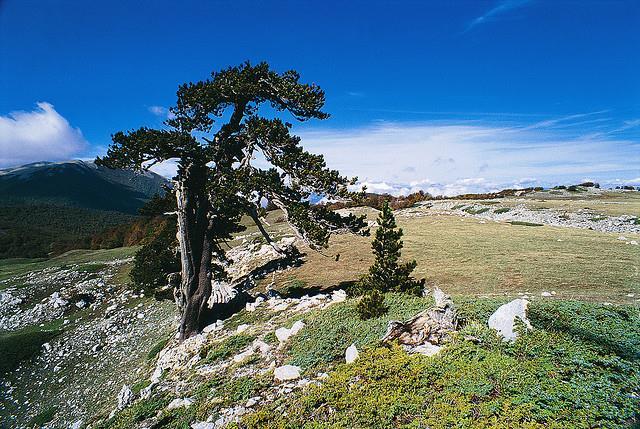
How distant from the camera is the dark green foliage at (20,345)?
18.7 m

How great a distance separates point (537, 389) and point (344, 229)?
905cm

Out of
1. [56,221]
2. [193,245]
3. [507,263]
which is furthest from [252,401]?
[56,221]

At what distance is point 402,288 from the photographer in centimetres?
1368

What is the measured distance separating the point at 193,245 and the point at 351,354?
10616mm

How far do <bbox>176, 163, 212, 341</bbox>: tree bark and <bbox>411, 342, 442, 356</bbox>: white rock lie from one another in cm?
1120

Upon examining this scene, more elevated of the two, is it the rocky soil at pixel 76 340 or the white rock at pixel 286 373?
the white rock at pixel 286 373

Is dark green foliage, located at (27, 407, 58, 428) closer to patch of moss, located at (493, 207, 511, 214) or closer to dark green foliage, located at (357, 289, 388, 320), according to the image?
dark green foliage, located at (357, 289, 388, 320)

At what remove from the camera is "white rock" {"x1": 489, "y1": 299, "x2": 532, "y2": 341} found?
8.00m

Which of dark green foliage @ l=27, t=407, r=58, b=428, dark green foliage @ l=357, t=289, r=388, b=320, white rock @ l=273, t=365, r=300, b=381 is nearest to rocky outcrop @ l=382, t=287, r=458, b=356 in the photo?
dark green foliage @ l=357, t=289, r=388, b=320

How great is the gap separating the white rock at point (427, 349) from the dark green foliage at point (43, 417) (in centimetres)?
1575

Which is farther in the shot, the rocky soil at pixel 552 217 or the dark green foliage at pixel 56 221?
the dark green foliage at pixel 56 221

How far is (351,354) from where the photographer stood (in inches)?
342

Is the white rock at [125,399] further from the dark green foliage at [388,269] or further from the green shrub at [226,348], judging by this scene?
the dark green foliage at [388,269]

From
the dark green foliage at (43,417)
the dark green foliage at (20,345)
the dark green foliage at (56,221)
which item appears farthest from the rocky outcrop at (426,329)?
the dark green foliage at (56,221)
